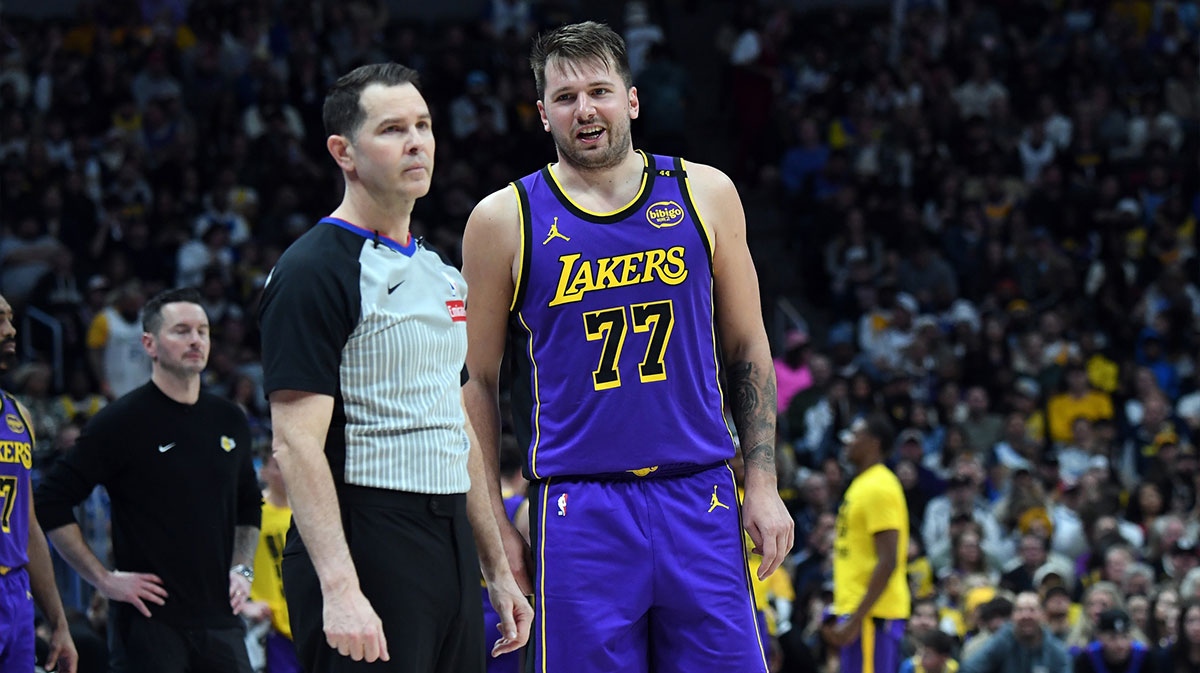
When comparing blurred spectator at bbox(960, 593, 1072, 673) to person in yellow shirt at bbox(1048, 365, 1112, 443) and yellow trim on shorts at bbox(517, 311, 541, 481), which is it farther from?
yellow trim on shorts at bbox(517, 311, 541, 481)

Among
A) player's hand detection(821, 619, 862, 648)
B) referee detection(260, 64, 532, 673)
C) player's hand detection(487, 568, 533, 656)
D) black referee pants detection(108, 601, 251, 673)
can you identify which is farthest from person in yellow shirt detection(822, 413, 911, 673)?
referee detection(260, 64, 532, 673)

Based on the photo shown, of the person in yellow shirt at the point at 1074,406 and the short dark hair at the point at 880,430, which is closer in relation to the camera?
the short dark hair at the point at 880,430

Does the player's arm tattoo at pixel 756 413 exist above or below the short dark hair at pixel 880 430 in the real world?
below

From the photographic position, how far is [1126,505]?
14.4 m

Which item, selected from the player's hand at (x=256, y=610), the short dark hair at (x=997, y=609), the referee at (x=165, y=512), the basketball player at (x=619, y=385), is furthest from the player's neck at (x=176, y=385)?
the short dark hair at (x=997, y=609)

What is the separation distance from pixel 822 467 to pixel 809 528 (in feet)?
3.86

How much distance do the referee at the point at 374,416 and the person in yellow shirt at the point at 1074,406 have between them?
43.1 feet

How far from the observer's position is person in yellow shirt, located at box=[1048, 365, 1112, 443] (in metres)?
16.3

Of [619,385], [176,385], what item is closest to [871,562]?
[176,385]

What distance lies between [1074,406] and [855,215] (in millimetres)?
3597

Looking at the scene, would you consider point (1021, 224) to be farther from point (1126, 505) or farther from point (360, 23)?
point (360, 23)

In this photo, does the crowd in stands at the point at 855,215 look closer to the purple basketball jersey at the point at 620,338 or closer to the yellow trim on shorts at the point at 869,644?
the yellow trim on shorts at the point at 869,644

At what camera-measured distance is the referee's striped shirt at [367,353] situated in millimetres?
3900

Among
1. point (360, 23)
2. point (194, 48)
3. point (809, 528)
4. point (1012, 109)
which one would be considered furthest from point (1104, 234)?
point (194, 48)
